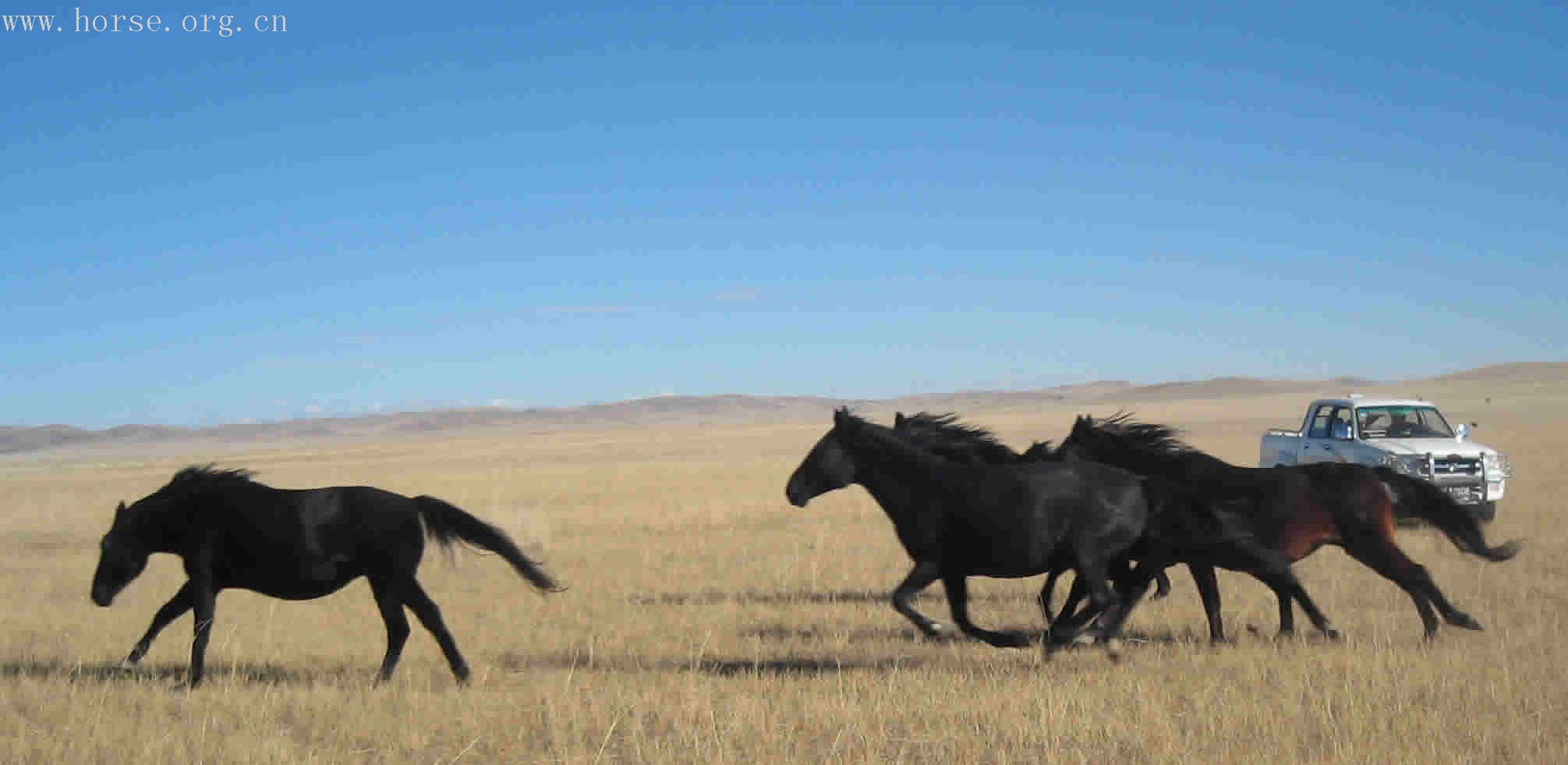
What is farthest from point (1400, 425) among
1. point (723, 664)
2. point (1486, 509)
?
point (723, 664)

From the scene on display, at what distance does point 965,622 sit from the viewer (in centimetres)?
802

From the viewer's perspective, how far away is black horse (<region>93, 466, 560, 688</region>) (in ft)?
25.9

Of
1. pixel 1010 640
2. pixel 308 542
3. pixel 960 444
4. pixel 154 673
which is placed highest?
pixel 960 444

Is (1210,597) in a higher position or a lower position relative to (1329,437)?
lower

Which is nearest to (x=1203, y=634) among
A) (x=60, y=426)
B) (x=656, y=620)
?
(x=656, y=620)

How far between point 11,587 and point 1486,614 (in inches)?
617

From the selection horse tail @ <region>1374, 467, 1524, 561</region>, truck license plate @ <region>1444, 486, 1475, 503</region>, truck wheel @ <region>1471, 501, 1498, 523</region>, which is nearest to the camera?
horse tail @ <region>1374, 467, 1524, 561</region>

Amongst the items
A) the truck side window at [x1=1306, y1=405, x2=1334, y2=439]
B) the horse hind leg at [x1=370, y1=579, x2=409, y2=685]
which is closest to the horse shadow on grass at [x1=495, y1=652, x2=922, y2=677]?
the horse hind leg at [x1=370, y1=579, x2=409, y2=685]

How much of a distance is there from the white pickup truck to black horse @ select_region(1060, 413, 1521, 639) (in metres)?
5.84

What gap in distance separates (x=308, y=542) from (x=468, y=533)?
1.01m

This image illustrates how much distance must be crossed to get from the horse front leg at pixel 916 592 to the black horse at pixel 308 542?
7.65 feet

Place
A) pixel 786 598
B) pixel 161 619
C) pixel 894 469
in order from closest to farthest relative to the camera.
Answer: pixel 161 619, pixel 894 469, pixel 786 598

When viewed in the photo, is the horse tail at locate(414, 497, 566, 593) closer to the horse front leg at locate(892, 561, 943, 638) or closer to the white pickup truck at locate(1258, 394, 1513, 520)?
the horse front leg at locate(892, 561, 943, 638)

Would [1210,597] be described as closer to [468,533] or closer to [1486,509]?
[468,533]
